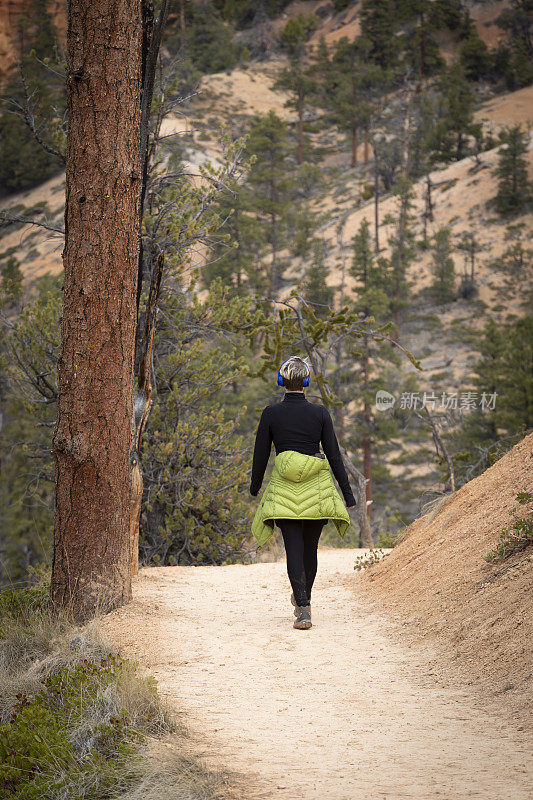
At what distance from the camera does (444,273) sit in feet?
121

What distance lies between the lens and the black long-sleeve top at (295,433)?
5.85 metres

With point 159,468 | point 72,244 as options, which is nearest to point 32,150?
point 159,468

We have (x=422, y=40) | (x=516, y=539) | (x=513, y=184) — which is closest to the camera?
(x=516, y=539)

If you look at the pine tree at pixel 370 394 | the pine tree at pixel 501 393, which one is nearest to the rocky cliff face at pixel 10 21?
the pine tree at pixel 370 394

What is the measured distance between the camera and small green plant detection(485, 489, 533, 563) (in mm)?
5605

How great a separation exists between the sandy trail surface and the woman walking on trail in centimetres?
58

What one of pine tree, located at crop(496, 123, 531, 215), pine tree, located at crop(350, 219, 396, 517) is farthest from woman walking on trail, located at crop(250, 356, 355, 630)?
pine tree, located at crop(496, 123, 531, 215)

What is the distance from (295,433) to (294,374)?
0.44m

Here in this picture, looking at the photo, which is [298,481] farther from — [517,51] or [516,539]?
[517,51]

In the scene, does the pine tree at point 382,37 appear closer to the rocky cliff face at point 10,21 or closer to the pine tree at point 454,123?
the pine tree at point 454,123

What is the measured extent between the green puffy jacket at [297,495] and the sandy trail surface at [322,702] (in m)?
0.88

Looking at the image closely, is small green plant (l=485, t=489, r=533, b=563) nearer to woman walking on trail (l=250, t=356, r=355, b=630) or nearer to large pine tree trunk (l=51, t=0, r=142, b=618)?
woman walking on trail (l=250, t=356, r=355, b=630)

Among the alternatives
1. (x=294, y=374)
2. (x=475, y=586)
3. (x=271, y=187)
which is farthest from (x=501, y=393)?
(x=271, y=187)

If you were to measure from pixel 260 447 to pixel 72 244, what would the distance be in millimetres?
2063
